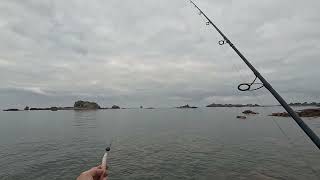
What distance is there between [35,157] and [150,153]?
14.1 meters

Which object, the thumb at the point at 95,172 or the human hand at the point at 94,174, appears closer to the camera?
the human hand at the point at 94,174

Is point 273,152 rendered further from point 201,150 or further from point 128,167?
point 128,167

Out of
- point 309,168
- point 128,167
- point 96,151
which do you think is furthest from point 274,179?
point 96,151

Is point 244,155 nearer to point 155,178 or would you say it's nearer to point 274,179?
point 274,179

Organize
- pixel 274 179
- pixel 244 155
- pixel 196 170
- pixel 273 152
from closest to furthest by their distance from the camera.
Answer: pixel 274 179, pixel 196 170, pixel 244 155, pixel 273 152

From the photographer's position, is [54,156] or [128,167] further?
[54,156]

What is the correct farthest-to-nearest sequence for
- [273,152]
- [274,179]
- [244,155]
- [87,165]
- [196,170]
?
[273,152] → [244,155] → [87,165] → [196,170] → [274,179]

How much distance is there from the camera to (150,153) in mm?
37750

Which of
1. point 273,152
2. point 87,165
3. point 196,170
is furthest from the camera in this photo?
point 273,152

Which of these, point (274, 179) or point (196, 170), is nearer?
point (274, 179)

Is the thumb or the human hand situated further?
the thumb

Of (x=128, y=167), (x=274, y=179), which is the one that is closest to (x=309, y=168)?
(x=274, y=179)

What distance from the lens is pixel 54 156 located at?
3659 cm

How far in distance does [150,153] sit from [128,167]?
8.96 m
